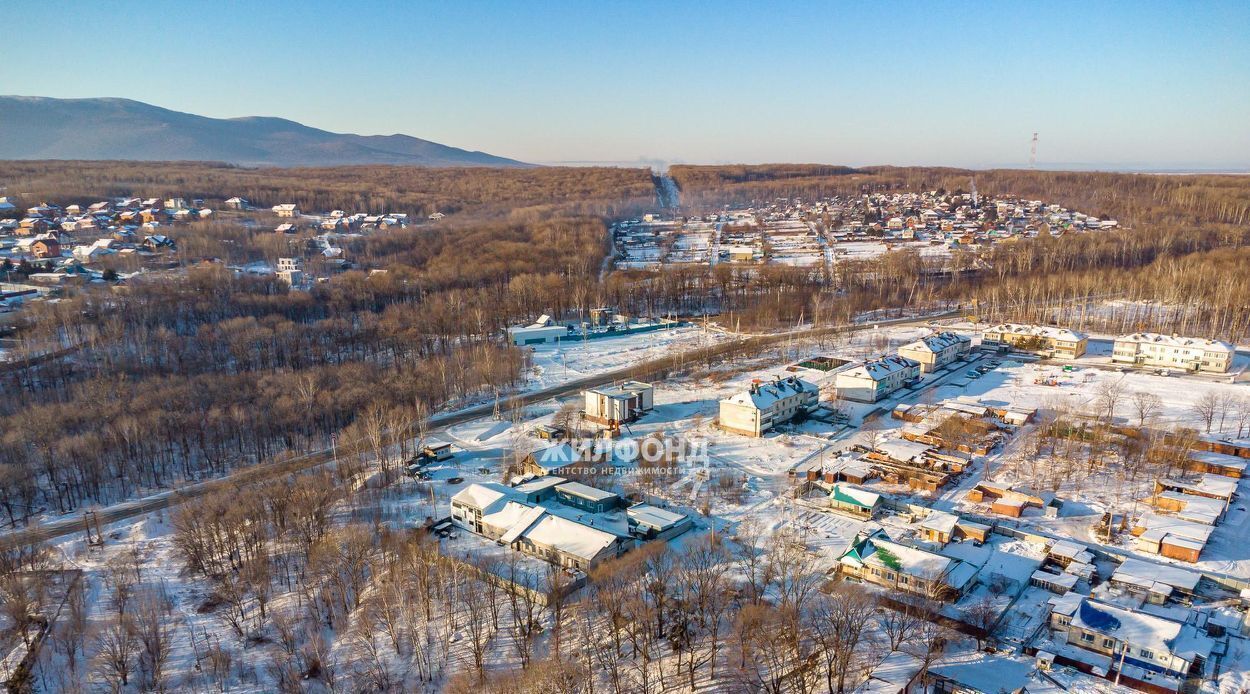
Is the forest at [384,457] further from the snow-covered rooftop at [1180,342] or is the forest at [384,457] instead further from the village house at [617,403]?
the snow-covered rooftop at [1180,342]

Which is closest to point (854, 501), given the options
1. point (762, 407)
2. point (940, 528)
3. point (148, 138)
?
point (940, 528)

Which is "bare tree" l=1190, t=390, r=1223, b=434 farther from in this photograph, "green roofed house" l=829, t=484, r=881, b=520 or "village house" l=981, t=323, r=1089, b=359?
"green roofed house" l=829, t=484, r=881, b=520

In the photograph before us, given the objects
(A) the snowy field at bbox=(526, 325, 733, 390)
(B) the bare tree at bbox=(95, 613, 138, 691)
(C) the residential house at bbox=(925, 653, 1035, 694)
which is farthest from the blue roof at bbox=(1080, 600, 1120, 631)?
(A) the snowy field at bbox=(526, 325, 733, 390)

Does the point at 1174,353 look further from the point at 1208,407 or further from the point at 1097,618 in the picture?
the point at 1097,618

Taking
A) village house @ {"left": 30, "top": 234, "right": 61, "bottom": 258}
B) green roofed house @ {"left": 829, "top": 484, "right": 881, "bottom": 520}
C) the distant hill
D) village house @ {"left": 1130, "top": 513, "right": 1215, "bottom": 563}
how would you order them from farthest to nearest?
the distant hill
village house @ {"left": 30, "top": 234, "right": 61, "bottom": 258}
green roofed house @ {"left": 829, "top": 484, "right": 881, "bottom": 520}
village house @ {"left": 1130, "top": 513, "right": 1215, "bottom": 563}

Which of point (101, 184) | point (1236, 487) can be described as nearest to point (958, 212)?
point (1236, 487)
